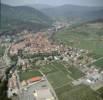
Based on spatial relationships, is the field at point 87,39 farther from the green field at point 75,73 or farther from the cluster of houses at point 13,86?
the cluster of houses at point 13,86

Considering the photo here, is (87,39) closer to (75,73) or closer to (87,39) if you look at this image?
(87,39)

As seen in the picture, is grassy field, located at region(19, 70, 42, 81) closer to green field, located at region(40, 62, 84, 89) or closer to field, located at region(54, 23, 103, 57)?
green field, located at region(40, 62, 84, 89)

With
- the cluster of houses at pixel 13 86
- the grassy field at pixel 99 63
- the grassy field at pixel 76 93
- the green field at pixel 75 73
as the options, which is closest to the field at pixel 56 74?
the green field at pixel 75 73

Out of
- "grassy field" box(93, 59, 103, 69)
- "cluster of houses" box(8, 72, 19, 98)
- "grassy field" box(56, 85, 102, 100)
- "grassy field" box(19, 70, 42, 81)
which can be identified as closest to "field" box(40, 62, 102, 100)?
"grassy field" box(56, 85, 102, 100)

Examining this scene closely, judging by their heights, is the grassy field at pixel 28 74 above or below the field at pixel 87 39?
above

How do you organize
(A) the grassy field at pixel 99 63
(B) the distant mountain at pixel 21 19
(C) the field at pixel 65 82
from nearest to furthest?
(C) the field at pixel 65 82
(A) the grassy field at pixel 99 63
(B) the distant mountain at pixel 21 19

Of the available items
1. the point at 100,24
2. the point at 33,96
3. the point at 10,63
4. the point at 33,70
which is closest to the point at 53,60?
the point at 33,70
